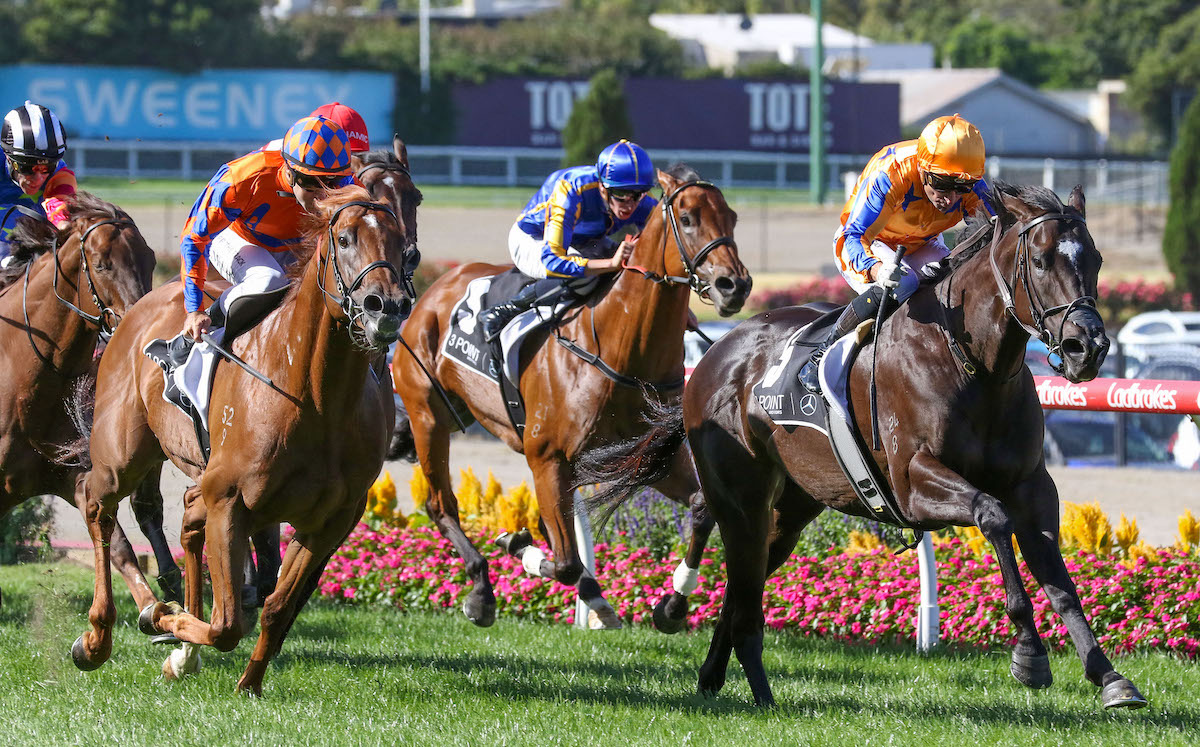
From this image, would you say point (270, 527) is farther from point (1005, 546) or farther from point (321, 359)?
point (1005, 546)

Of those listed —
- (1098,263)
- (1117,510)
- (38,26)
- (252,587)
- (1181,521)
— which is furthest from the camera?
(38,26)

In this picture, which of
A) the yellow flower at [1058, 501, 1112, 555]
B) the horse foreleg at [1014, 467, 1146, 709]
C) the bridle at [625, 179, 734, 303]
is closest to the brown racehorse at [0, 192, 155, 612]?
the bridle at [625, 179, 734, 303]

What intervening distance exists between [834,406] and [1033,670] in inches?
50.5

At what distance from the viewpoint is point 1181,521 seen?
7.54 metres

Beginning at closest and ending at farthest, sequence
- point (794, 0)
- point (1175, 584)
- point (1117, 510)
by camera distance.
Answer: point (1175, 584)
point (1117, 510)
point (794, 0)

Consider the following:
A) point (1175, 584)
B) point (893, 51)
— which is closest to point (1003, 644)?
point (1175, 584)

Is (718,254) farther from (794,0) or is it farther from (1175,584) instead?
(794,0)

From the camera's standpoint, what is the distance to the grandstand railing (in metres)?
42.7

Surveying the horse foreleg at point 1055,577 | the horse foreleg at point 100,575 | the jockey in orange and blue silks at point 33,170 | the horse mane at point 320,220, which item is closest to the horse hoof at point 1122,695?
the horse foreleg at point 1055,577

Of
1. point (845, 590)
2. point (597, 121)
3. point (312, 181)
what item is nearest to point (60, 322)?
point (312, 181)

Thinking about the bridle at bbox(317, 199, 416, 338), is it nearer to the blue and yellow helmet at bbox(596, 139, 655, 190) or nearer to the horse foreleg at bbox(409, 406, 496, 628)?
the blue and yellow helmet at bbox(596, 139, 655, 190)

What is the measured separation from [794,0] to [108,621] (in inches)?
3721

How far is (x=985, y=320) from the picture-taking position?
5.36m

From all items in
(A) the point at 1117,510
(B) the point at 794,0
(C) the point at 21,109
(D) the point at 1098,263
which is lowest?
(A) the point at 1117,510
